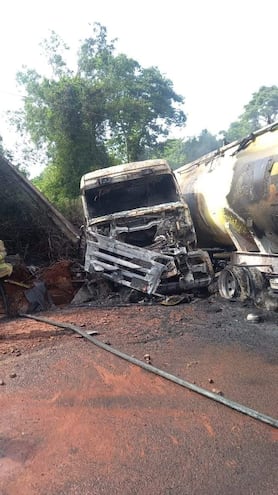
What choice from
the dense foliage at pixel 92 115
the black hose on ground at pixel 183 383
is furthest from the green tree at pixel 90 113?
the black hose on ground at pixel 183 383

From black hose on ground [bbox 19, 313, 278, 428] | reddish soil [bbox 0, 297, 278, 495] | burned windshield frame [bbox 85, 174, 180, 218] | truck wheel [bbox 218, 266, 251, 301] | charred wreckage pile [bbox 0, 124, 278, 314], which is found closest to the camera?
reddish soil [bbox 0, 297, 278, 495]

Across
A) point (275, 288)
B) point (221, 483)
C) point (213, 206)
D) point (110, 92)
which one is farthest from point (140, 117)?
point (221, 483)

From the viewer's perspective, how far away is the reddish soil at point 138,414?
2750 mm

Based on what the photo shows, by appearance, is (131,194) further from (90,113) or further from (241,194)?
(90,113)

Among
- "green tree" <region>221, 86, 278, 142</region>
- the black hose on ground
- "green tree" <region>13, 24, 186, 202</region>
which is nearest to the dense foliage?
"green tree" <region>13, 24, 186, 202</region>

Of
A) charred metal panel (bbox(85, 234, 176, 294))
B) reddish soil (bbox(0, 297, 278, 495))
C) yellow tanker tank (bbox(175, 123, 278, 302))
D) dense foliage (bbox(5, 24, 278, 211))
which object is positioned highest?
dense foliage (bbox(5, 24, 278, 211))

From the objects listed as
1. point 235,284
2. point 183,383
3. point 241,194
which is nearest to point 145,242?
point 235,284

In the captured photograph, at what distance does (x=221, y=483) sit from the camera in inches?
105

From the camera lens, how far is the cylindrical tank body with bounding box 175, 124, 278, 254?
6785 millimetres

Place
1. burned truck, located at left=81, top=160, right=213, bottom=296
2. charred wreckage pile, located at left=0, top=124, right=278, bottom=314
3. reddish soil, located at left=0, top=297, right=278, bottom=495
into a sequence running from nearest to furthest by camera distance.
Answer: reddish soil, located at left=0, top=297, right=278, bottom=495 → charred wreckage pile, located at left=0, top=124, right=278, bottom=314 → burned truck, located at left=81, top=160, right=213, bottom=296

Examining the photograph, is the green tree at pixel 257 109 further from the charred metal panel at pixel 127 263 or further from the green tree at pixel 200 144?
the charred metal panel at pixel 127 263

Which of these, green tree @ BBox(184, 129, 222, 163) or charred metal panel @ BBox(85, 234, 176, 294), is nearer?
charred metal panel @ BBox(85, 234, 176, 294)

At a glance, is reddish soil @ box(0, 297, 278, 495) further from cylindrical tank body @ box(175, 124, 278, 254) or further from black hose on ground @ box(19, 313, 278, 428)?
cylindrical tank body @ box(175, 124, 278, 254)

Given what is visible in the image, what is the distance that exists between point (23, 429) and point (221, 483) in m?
1.65
